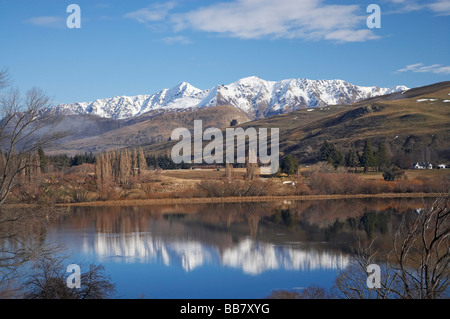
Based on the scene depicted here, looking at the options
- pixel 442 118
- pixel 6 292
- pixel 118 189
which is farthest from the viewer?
pixel 442 118

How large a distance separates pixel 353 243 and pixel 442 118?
3564 inches

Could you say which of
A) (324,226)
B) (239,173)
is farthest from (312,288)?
(239,173)

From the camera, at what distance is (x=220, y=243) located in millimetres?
30859

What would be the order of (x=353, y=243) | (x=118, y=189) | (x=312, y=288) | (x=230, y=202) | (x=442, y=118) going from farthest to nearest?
(x=442, y=118), (x=118, y=189), (x=230, y=202), (x=353, y=243), (x=312, y=288)

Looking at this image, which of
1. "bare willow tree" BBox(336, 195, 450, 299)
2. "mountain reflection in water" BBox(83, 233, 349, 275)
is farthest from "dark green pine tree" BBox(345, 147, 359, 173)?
"bare willow tree" BBox(336, 195, 450, 299)

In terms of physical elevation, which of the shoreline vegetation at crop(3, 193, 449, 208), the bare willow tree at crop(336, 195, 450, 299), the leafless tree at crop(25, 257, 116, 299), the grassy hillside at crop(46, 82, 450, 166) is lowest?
the shoreline vegetation at crop(3, 193, 449, 208)

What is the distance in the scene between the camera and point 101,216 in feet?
146

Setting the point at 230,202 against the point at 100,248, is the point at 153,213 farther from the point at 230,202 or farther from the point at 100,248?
the point at 100,248

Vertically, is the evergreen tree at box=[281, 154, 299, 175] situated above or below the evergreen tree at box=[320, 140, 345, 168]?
below

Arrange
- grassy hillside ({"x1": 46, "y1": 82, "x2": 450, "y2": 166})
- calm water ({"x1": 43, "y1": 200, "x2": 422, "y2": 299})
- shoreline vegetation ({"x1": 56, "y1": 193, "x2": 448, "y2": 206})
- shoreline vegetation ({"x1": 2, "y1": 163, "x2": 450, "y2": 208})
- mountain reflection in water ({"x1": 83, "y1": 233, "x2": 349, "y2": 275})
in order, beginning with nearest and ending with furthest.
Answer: calm water ({"x1": 43, "y1": 200, "x2": 422, "y2": 299}), mountain reflection in water ({"x1": 83, "y1": 233, "x2": 349, "y2": 275}), shoreline vegetation ({"x1": 56, "y1": 193, "x2": 448, "y2": 206}), shoreline vegetation ({"x1": 2, "y1": 163, "x2": 450, "y2": 208}), grassy hillside ({"x1": 46, "y1": 82, "x2": 450, "y2": 166})

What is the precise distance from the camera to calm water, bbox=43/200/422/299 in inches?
828

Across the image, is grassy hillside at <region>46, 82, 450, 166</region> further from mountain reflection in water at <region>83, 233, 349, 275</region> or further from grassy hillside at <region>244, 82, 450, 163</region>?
mountain reflection in water at <region>83, 233, 349, 275</region>

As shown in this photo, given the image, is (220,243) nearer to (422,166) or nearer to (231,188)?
(231,188)

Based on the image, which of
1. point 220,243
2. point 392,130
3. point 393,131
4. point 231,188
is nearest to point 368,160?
point 231,188
